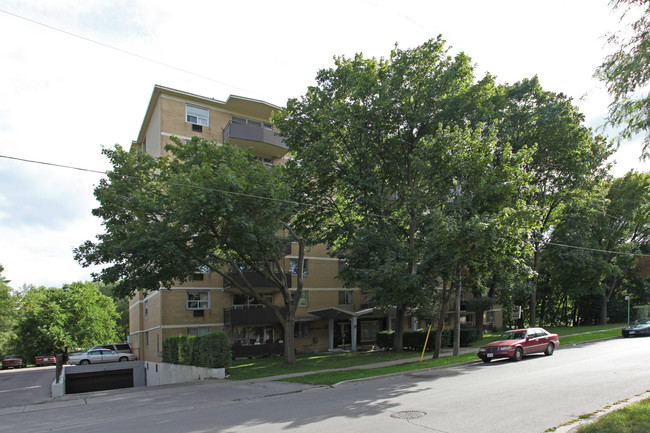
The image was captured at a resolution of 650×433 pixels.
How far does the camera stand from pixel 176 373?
23047 mm

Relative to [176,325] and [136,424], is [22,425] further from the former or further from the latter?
[176,325]

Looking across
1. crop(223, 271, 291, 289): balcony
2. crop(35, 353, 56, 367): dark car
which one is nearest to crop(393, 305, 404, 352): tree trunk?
crop(223, 271, 291, 289): balcony

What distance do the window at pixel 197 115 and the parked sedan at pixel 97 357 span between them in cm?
2038

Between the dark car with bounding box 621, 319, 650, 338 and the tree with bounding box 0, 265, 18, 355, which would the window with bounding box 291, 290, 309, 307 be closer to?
the dark car with bounding box 621, 319, 650, 338

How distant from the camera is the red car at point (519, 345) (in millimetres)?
18438

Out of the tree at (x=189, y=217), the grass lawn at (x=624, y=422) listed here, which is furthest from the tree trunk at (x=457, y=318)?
the grass lawn at (x=624, y=422)

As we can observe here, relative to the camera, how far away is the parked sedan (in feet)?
113

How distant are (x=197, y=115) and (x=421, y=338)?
22.5 meters

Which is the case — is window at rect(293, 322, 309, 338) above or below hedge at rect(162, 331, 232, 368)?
below

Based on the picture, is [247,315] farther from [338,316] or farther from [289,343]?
[289,343]

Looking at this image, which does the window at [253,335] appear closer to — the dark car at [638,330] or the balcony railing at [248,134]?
the balcony railing at [248,134]

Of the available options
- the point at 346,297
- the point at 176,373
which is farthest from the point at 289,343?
the point at 346,297


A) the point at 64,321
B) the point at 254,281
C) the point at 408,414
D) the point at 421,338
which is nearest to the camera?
the point at 408,414

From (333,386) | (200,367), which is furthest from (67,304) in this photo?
(333,386)
